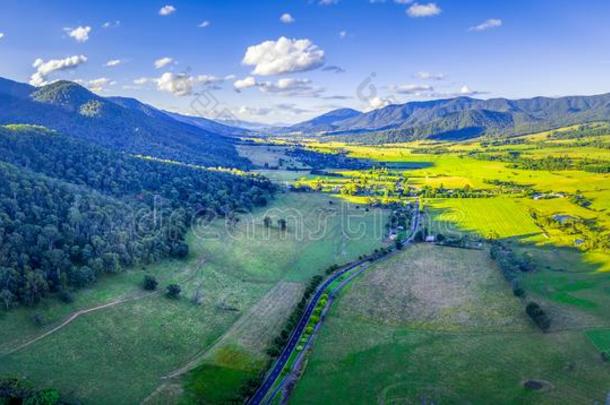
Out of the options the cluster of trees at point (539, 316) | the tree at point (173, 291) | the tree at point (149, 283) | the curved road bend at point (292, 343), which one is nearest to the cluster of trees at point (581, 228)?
the cluster of trees at point (539, 316)

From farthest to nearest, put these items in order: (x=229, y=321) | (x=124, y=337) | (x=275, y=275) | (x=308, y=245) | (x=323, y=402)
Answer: (x=308, y=245)
(x=275, y=275)
(x=229, y=321)
(x=124, y=337)
(x=323, y=402)

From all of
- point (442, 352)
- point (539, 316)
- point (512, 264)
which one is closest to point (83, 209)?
point (442, 352)

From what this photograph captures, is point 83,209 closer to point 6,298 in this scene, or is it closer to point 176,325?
point 6,298

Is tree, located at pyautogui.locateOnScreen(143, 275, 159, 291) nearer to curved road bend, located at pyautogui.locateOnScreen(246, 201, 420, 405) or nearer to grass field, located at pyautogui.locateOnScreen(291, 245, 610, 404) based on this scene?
curved road bend, located at pyautogui.locateOnScreen(246, 201, 420, 405)

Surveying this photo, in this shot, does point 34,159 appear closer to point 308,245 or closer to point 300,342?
point 308,245

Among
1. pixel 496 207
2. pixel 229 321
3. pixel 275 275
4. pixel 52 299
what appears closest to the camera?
pixel 52 299

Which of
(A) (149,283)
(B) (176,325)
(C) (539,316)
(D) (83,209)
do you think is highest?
(D) (83,209)

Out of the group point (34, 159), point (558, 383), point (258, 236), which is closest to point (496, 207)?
point (258, 236)
